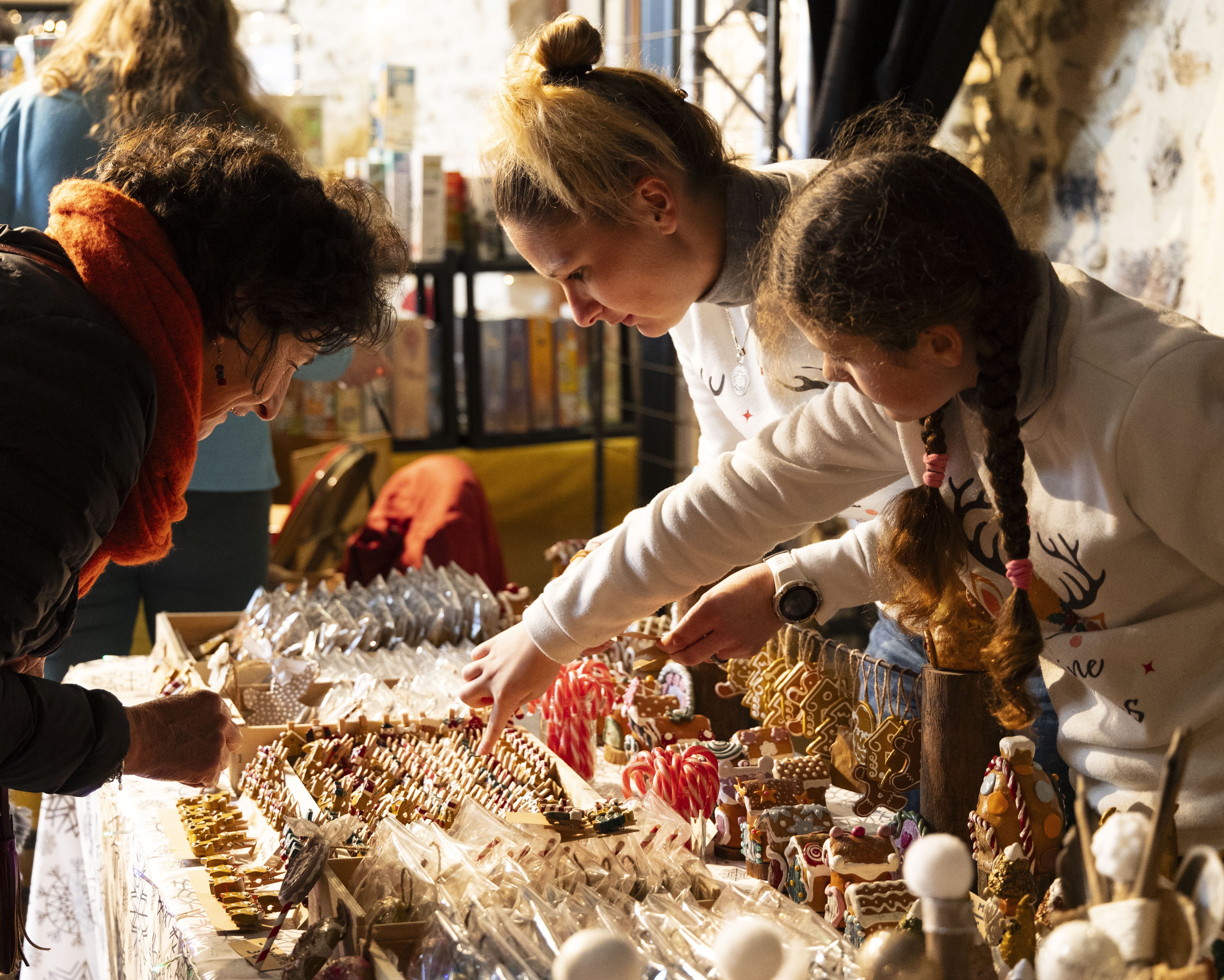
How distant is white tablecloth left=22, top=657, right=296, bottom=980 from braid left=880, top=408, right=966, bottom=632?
698 mm

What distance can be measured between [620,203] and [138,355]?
60 centimetres

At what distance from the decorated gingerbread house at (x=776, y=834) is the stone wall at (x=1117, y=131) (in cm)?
162

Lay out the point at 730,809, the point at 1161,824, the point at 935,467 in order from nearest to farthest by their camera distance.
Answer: the point at 1161,824 < the point at 935,467 < the point at 730,809

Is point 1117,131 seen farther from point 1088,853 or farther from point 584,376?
point 1088,853

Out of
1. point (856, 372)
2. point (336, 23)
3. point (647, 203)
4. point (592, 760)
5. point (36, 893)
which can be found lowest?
point (36, 893)

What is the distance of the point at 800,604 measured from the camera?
1.38m

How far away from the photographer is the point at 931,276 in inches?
38.7

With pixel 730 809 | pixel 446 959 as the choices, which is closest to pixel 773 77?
pixel 730 809

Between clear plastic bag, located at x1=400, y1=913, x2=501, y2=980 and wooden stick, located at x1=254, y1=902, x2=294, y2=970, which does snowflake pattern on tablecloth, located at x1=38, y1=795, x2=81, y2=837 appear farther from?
clear plastic bag, located at x1=400, y1=913, x2=501, y2=980

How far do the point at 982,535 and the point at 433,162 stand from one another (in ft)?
9.98

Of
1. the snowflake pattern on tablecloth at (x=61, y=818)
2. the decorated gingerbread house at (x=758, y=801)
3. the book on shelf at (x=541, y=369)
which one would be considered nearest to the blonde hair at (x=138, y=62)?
the snowflake pattern on tablecloth at (x=61, y=818)

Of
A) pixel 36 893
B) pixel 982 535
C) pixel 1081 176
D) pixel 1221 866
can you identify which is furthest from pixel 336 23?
pixel 1221 866

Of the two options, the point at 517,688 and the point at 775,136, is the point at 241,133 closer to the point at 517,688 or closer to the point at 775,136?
the point at 517,688

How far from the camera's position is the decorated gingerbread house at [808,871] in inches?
43.2
